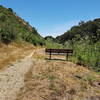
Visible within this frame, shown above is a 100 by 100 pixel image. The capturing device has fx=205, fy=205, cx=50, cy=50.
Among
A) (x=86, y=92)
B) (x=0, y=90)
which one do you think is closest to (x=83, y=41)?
(x=86, y=92)

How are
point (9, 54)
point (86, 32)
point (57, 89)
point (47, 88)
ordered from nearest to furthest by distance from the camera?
point (57, 89) < point (47, 88) < point (9, 54) < point (86, 32)

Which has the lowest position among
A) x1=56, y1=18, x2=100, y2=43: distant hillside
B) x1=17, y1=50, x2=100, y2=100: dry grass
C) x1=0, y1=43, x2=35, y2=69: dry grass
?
x1=17, y1=50, x2=100, y2=100: dry grass

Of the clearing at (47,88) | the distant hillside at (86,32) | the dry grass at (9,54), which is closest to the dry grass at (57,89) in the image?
the clearing at (47,88)

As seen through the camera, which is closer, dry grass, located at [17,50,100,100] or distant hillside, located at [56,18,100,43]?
dry grass, located at [17,50,100,100]

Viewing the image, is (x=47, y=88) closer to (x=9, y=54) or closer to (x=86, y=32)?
(x=9, y=54)

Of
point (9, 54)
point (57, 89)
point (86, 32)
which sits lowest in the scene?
point (57, 89)

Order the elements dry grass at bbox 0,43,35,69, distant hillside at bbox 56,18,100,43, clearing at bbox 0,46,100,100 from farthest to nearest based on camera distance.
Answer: distant hillside at bbox 56,18,100,43 < dry grass at bbox 0,43,35,69 < clearing at bbox 0,46,100,100

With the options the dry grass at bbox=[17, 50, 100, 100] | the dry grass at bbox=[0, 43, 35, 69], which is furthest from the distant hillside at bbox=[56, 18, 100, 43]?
the dry grass at bbox=[17, 50, 100, 100]

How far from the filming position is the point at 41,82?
7969mm

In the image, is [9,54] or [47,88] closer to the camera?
[47,88]

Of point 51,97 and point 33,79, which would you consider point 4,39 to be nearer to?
point 33,79

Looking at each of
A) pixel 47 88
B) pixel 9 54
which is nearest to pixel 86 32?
pixel 9 54

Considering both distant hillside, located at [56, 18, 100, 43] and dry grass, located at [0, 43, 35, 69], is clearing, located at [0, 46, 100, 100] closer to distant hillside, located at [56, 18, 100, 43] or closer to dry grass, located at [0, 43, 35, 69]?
dry grass, located at [0, 43, 35, 69]

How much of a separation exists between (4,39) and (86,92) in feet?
64.3
